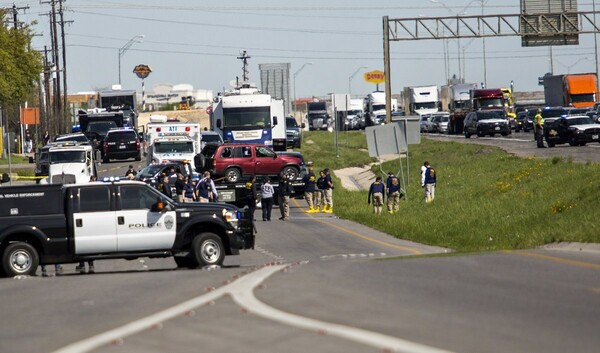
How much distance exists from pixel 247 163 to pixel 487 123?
37.5 metres

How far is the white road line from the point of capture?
10.8m

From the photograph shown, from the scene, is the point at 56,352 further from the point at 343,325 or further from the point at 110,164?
the point at 110,164

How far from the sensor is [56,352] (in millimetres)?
11062

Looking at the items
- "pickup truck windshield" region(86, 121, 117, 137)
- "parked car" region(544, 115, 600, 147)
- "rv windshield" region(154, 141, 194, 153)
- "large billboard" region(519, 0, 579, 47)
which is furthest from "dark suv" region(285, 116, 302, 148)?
"rv windshield" region(154, 141, 194, 153)

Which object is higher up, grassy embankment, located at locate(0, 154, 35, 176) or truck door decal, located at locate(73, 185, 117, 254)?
grassy embankment, located at locate(0, 154, 35, 176)

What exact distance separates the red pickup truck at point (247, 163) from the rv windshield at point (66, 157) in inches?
192

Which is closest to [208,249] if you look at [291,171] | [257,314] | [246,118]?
[257,314]

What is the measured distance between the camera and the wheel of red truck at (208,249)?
23328 millimetres

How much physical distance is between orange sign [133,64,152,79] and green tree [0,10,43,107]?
263 feet

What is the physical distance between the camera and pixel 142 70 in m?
151

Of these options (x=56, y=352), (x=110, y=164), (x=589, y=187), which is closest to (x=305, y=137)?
(x=110, y=164)

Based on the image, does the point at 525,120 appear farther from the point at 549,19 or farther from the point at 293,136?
the point at 549,19

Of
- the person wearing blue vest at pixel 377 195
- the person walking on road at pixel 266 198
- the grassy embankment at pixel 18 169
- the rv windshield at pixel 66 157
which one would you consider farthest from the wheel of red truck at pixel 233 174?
the grassy embankment at pixel 18 169

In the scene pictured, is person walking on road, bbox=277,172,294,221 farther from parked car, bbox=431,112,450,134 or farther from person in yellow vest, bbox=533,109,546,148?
parked car, bbox=431,112,450,134
